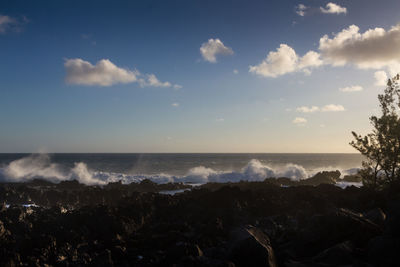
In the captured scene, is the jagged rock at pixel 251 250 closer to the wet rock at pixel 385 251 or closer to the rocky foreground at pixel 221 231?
the rocky foreground at pixel 221 231

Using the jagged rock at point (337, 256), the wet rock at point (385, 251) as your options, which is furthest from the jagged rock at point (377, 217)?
the jagged rock at point (337, 256)

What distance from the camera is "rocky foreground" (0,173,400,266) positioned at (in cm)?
886

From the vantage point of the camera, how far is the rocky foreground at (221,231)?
8.86 m

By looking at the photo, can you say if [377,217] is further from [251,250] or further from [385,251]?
[251,250]

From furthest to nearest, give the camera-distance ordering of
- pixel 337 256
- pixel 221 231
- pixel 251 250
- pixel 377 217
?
pixel 221 231
pixel 377 217
pixel 251 250
pixel 337 256

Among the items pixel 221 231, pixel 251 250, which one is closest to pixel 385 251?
pixel 251 250

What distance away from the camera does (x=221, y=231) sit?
1460 cm

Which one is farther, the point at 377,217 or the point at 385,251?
the point at 377,217

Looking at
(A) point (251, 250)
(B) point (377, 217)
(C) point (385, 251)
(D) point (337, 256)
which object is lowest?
(A) point (251, 250)

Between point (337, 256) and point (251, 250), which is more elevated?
point (337, 256)

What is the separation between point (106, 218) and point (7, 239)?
4575mm

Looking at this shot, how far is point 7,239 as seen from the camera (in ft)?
46.9

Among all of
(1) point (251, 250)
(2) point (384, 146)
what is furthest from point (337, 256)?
(2) point (384, 146)

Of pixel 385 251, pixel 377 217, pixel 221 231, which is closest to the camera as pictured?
pixel 385 251
